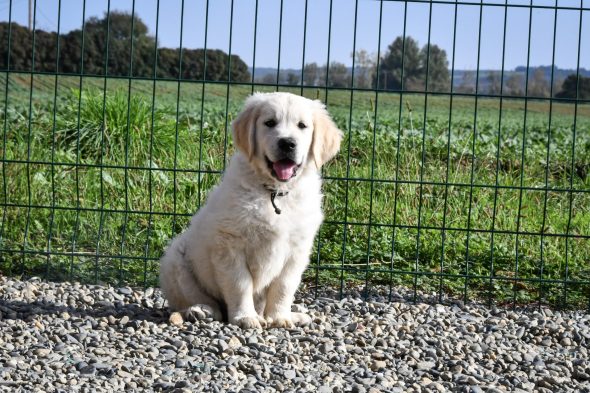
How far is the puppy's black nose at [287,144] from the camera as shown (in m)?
4.51

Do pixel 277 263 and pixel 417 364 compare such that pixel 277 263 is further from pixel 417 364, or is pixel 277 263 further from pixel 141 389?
pixel 141 389

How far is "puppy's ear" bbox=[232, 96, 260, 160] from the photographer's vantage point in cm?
A: 463

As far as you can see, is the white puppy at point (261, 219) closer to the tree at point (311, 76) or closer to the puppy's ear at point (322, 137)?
the puppy's ear at point (322, 137)

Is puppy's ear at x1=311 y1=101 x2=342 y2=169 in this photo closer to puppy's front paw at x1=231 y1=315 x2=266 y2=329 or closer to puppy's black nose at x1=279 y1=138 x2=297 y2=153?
puppy's black nose at x1=279 y1=138 x2=297 y2=153

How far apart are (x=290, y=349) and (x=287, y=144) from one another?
3.51 ft

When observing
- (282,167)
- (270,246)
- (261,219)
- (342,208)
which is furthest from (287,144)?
(342,208)

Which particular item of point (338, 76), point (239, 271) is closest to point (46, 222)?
point (239, 271)

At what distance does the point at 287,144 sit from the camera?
4520mm

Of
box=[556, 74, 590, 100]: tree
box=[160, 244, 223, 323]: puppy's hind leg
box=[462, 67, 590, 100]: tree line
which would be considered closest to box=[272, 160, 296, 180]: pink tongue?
box=[160, 244, 223, 323]: puppy's hind leg

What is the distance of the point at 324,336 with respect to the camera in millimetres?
4691

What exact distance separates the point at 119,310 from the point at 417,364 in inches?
75.3

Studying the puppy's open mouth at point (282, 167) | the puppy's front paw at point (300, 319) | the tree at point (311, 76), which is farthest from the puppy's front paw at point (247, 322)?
the tree at point (311, 76)

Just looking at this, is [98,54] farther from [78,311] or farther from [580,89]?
[78,311]

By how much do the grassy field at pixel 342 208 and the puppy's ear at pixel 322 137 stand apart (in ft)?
1.90
